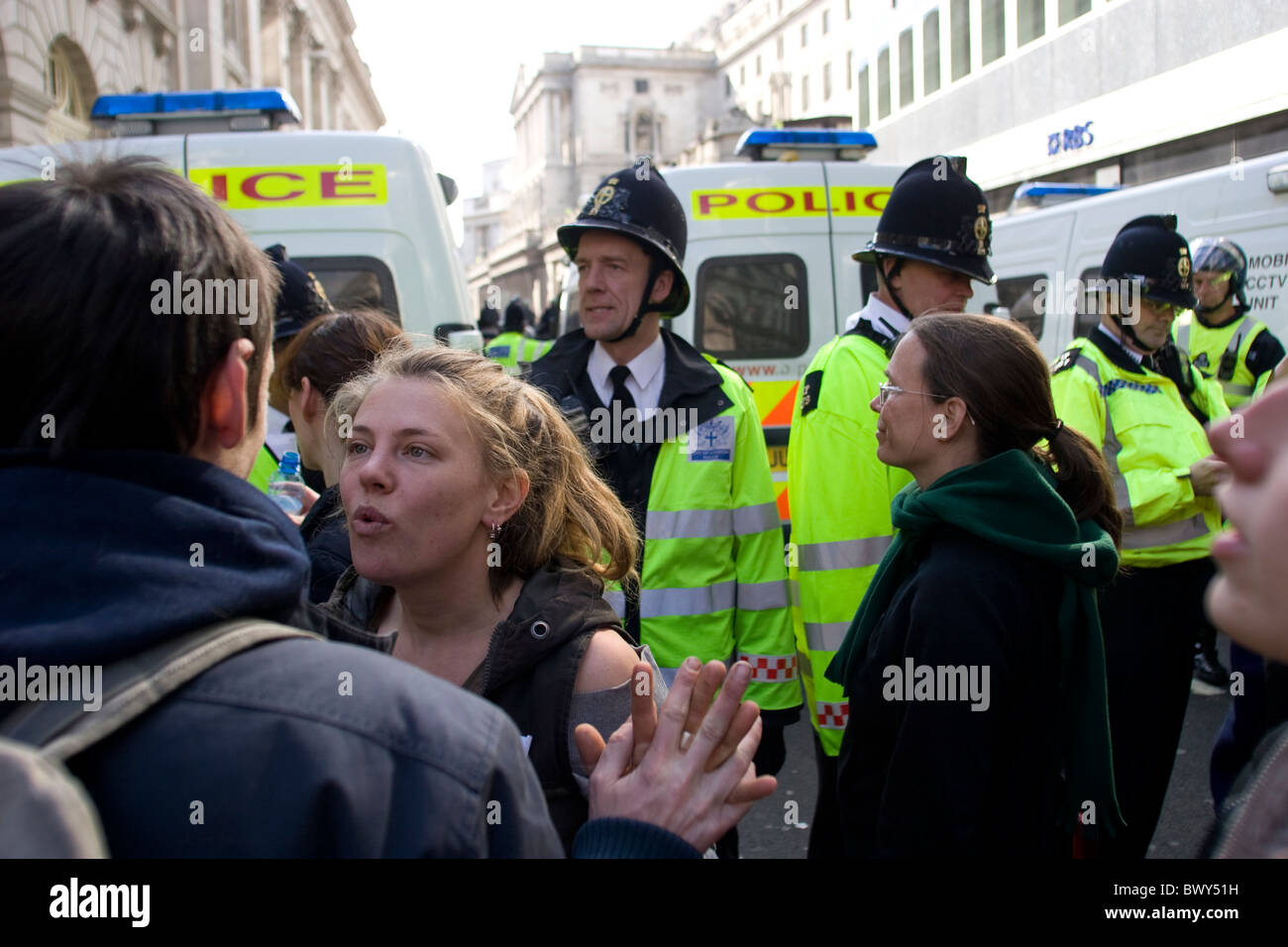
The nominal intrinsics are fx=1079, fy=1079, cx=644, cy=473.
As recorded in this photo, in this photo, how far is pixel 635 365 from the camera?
349 centimetres

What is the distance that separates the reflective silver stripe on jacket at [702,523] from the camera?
3248mm

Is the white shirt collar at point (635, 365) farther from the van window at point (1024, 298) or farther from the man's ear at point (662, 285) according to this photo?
the van window at point (1024, 298)

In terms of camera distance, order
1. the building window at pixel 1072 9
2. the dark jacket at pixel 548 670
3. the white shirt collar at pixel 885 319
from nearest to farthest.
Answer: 1. the dark jacket at pixel 548 670
2. the white shirt collar at pixel 885 319
3. the building window at pixel 1072 9

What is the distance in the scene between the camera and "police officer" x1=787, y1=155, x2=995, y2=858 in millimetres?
3074

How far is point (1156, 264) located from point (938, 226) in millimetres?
1202

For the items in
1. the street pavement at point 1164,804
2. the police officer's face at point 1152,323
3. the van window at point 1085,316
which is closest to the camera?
the police officer's face at point 1152,323

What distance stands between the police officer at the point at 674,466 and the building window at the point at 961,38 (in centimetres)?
2454

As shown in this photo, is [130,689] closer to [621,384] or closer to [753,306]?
[621,384]

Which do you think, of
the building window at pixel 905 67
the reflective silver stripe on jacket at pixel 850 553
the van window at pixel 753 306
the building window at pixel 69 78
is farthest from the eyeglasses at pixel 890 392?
the building window at pixel 905 67

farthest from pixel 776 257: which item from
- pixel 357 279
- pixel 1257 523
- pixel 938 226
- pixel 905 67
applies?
pixel 905 67

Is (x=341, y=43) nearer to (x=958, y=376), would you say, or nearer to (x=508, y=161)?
(x=958, y=376)

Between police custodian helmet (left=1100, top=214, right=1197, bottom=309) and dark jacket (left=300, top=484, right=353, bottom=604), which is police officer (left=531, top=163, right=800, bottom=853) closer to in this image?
dark jacket (left=300, top=484, right=353, bottom=604)

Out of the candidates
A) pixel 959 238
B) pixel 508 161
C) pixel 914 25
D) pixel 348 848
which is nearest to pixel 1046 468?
pixel 959 238
